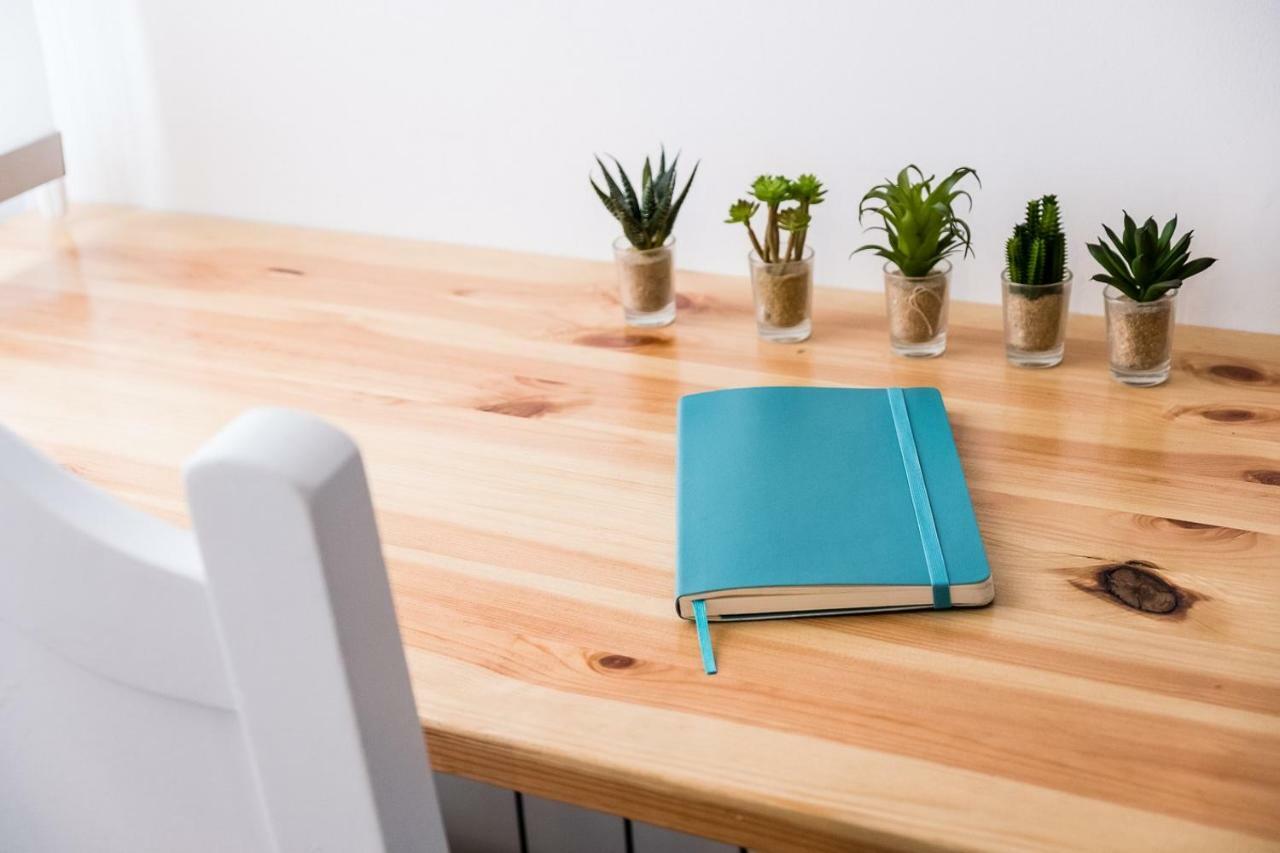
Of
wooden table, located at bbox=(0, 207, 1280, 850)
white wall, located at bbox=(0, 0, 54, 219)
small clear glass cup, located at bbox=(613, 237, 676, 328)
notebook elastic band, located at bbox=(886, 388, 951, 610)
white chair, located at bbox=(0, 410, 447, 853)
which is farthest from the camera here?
white wall, located at bbox=(0, 0, 54, 219)

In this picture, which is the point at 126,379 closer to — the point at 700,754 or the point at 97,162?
the point at 97,162

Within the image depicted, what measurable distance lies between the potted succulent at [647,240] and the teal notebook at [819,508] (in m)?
0.21

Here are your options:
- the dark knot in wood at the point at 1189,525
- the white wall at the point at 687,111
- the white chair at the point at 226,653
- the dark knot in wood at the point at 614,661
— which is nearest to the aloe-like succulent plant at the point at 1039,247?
the white wall at the point at 687,111

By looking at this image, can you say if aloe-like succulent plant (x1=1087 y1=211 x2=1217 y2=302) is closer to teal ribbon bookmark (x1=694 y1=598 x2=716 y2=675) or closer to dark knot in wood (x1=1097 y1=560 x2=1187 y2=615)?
dark knot in wood (x1=1097 y1=560 x2=1187 y2=615)

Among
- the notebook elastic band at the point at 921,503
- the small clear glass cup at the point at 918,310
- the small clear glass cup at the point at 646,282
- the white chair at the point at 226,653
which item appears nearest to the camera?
the white chair at the point at 226,653

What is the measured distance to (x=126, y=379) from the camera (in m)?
1.22

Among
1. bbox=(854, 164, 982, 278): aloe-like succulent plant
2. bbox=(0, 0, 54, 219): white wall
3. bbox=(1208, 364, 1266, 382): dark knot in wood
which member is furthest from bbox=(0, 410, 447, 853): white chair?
bbox=(0, 0, 54, 219): white wall

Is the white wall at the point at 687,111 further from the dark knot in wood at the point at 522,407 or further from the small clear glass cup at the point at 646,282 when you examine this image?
the dark knot in wood at the point at 522,407

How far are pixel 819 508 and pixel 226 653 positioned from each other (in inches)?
20.5

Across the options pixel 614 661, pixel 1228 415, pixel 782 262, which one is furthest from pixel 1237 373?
pixel 614 661

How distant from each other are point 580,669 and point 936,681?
0.21 m

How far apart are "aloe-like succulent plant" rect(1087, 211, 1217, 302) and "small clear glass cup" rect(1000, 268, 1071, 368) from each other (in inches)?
1.7

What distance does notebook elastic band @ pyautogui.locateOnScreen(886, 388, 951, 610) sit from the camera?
0.82 meters

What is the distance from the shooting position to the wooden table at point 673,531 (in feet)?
2.27
